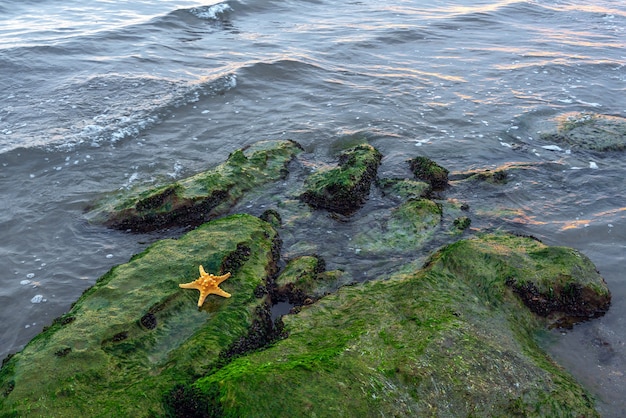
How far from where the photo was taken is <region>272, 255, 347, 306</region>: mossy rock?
6406 mm

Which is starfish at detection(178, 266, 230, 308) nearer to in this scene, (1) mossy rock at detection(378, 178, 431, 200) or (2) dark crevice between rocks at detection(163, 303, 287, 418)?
(2) dark crevice between rocks at detection(163, 303, 287, 418)

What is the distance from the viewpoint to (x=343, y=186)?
8.52 m

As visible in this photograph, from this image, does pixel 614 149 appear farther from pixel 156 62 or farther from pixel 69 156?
pixel 156 62

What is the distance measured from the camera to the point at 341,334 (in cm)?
514

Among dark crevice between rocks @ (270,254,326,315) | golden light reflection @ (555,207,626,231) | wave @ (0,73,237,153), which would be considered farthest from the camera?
wave @ (0,73,237,153)

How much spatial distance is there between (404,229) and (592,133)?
6.42 metres

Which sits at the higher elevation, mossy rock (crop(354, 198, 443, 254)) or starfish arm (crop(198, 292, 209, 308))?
starfish arm (crop(198, 292, 209, 308))

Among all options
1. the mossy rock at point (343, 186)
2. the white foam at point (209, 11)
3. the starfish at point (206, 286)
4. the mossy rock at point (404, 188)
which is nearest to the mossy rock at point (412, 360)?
the starfish at point (206, 286)

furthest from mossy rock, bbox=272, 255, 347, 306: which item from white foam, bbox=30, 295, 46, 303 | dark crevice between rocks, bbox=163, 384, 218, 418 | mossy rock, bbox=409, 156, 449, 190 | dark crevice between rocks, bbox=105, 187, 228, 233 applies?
mossy rock, bbox=409, 156, 449, 190

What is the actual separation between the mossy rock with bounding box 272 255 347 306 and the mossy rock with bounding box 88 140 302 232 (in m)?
2.27

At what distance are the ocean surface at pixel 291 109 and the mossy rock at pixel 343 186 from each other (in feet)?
2.75

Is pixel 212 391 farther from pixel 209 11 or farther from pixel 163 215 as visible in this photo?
pixel 209 11

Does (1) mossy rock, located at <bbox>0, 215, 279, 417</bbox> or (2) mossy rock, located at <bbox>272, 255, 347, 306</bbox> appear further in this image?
(2) mossy rock, located at <bbox>272, 255, 347, 306</bbox>

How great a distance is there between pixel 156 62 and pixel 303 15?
30.9 ft
